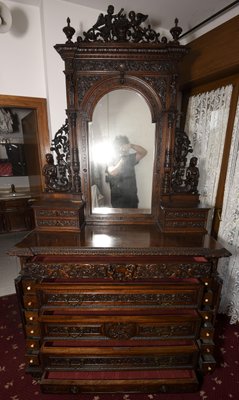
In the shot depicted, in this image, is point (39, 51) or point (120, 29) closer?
point (120, 29)

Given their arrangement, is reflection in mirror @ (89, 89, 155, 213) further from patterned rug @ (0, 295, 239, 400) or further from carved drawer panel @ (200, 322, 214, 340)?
patterned rug @ (0, 295, 239, 400)

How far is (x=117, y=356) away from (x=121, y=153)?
4.42 ft

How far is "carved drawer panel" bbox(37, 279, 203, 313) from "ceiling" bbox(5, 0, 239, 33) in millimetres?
1900

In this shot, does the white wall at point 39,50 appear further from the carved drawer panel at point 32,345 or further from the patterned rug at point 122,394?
the patterned rug at point 122,394

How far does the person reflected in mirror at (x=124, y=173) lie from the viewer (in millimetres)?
1513

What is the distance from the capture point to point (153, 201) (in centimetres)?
158

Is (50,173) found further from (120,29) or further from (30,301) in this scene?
(120,29)

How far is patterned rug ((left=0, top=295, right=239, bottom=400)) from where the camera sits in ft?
4.46

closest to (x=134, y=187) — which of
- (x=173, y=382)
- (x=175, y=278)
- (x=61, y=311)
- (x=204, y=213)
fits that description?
(x=204, y=213)

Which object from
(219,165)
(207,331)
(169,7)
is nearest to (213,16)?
(169,7)

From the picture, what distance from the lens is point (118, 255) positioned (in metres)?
1.22

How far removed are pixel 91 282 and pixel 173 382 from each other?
84 cm

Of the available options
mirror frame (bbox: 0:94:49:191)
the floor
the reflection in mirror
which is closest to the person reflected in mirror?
the reflection in mirror

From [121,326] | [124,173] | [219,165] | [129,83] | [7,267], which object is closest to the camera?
[121,326]
